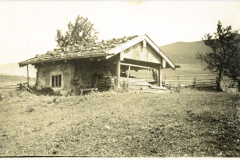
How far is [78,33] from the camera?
24484mm

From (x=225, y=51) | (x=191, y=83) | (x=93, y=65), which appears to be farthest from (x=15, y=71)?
(x=225, y=51)

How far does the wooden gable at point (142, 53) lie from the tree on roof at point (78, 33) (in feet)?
45.1

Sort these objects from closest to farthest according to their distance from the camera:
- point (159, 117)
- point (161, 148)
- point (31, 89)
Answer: point (161, 148)
point (159, 117)
point (31, 89)

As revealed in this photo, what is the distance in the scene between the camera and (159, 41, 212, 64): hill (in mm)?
43281

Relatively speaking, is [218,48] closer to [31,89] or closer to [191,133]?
[191,133]

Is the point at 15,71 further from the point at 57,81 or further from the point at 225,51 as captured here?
the point at 225,51

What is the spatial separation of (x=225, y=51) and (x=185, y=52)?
3334cm

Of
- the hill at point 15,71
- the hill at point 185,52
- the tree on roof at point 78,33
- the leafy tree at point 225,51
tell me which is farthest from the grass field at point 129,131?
the hill at point 185,52

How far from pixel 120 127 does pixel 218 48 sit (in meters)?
12.7

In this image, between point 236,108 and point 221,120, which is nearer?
point 221,120

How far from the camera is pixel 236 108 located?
6344 millimetres

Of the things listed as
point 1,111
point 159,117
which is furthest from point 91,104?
point 1,111

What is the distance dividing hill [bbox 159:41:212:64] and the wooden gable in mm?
31063

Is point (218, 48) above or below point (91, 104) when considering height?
above
